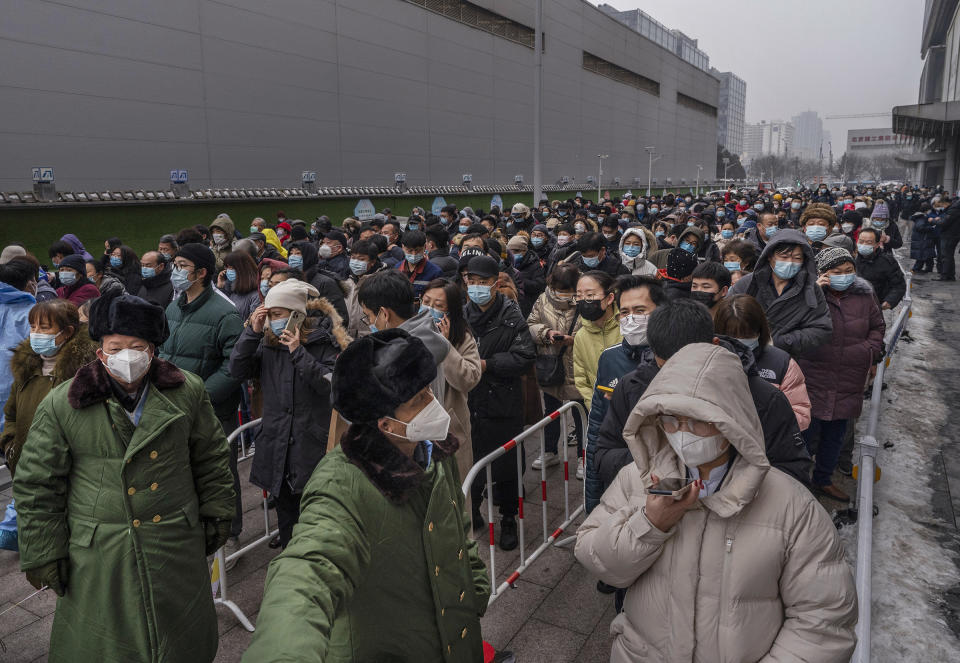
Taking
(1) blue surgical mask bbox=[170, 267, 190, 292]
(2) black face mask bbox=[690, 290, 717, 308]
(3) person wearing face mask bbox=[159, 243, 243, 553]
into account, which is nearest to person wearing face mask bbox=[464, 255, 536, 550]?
Result: (2) black face mask bbox=[690, 290, 717, 308]

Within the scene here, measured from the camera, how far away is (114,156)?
1648 cm

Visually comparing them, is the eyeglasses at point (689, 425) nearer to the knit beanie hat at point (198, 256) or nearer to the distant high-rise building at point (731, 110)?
the knit beanie hat at point (198, 256)

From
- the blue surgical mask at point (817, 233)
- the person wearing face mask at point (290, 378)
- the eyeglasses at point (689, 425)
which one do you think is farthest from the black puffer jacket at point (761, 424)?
the blue surgical mask at point (817, 233)

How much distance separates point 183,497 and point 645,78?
54.7 m

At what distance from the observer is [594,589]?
4.26 metres

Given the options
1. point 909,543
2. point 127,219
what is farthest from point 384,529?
point 127,219

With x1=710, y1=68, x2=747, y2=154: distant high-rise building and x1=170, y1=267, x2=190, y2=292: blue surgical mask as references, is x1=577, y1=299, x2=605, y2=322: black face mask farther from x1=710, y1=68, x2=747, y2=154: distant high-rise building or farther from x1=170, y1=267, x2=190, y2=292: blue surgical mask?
x1=710, y1=68, x2=747, y2=154: distant high-rise building

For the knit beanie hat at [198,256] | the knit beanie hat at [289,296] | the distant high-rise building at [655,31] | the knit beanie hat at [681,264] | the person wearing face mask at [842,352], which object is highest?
the distant high-rise building at [655,31]

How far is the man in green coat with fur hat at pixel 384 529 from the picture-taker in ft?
5.25

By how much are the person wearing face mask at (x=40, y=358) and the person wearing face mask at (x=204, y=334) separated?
0.57 meters

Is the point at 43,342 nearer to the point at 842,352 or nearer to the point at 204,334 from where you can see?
the point at 204,334

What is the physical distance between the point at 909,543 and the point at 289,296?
16.1ft

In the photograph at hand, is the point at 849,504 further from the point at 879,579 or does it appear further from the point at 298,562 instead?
the point at 298,562

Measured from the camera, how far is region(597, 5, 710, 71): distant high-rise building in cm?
6219
